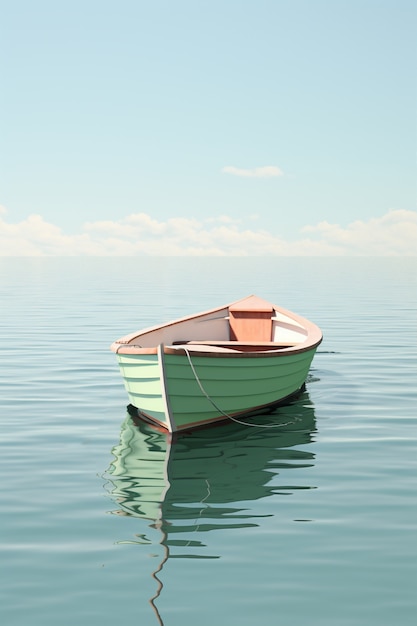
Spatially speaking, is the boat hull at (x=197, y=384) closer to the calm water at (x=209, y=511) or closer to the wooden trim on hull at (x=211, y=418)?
the wooden trim on hull at (x=211, y=418)

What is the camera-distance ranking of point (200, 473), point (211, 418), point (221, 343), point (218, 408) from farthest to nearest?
point (221, 343), point (211, 418), point (218, 408), point (200, 473)

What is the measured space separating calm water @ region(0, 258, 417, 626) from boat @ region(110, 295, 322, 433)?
0.36m

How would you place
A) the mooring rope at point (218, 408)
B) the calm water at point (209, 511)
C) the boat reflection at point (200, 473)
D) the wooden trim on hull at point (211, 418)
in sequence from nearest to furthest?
the calm water at point (209, 511)
the boat reflection at point (200, 473)
the mooring rope at point (218, 408)
the wooden trim on hull at point (211, 418)

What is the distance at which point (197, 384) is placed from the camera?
12.6 m

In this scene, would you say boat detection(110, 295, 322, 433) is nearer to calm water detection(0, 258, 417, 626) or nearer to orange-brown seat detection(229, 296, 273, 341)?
calm water detection(0, 258, 417, 626)

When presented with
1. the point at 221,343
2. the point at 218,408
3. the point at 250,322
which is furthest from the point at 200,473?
the point at 250,322

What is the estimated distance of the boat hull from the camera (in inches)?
488

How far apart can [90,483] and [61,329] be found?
776 inches

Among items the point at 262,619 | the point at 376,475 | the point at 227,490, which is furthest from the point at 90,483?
the point at 262,619

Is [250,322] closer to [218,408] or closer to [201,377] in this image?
[218,408]

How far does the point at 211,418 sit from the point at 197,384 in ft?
2.95

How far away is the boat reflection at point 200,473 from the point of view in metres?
8.67

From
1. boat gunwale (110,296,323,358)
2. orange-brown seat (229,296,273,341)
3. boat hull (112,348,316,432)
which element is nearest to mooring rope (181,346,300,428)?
boat hull (112,348,316,432)

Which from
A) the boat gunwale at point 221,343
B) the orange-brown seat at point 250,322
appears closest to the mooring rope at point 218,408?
the boat gunwale at point 221,343
